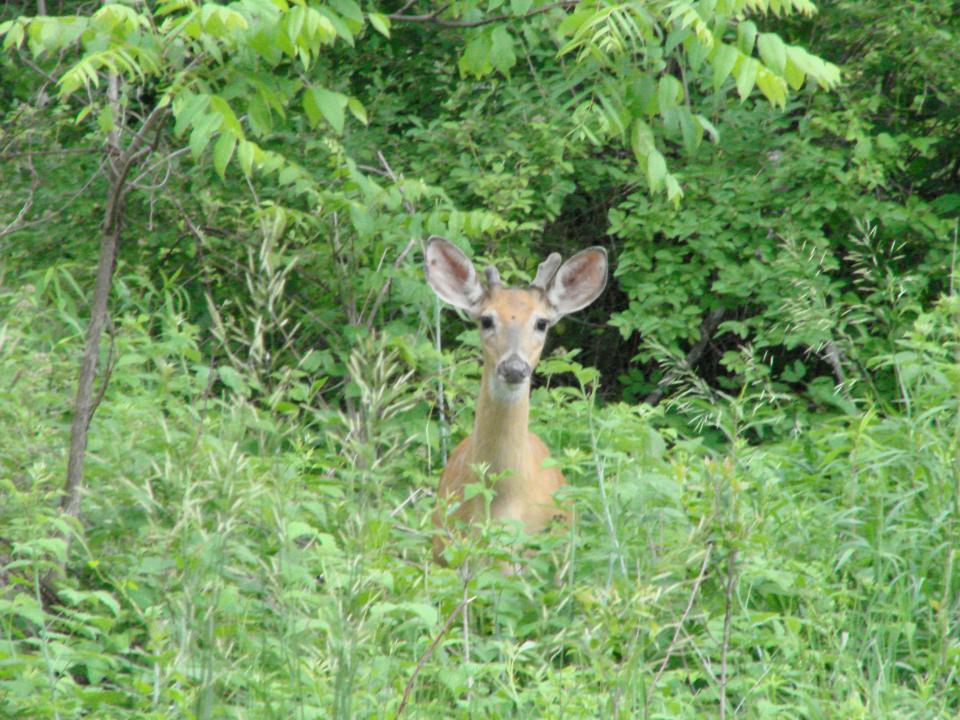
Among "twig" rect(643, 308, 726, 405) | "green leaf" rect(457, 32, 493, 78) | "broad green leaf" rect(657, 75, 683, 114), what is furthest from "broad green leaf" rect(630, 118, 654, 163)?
"twig" rect(643, 308, 726, 405)

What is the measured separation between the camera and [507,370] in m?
5.20

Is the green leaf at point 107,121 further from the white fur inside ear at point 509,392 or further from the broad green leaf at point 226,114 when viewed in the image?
the white fur inside ear at point 509,392

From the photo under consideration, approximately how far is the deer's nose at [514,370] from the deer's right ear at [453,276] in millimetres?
583

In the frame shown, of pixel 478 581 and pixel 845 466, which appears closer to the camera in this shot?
pixel 478 581

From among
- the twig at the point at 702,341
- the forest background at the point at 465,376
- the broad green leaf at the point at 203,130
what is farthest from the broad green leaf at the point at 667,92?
the twig at the point at 702,341

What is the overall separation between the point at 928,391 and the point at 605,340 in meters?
3.57

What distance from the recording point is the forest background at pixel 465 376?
9.25 ft

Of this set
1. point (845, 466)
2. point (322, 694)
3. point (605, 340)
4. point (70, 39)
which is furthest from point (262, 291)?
point (605, 340)

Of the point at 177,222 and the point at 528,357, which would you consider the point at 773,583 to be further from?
the point at 177,222

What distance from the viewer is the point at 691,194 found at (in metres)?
6.84

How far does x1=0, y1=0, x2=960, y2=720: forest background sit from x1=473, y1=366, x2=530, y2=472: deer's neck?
0.24 metres

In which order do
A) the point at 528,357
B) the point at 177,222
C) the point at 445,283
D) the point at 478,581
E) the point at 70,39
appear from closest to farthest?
the point at 478,581 < the point at 70,39 < the point at 528,357 < the point at 445,283 < the point at 177,222

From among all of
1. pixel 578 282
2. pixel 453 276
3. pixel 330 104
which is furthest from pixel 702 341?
pixel 330 104

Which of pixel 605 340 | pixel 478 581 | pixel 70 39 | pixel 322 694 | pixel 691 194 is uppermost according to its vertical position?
pixel 70 39
